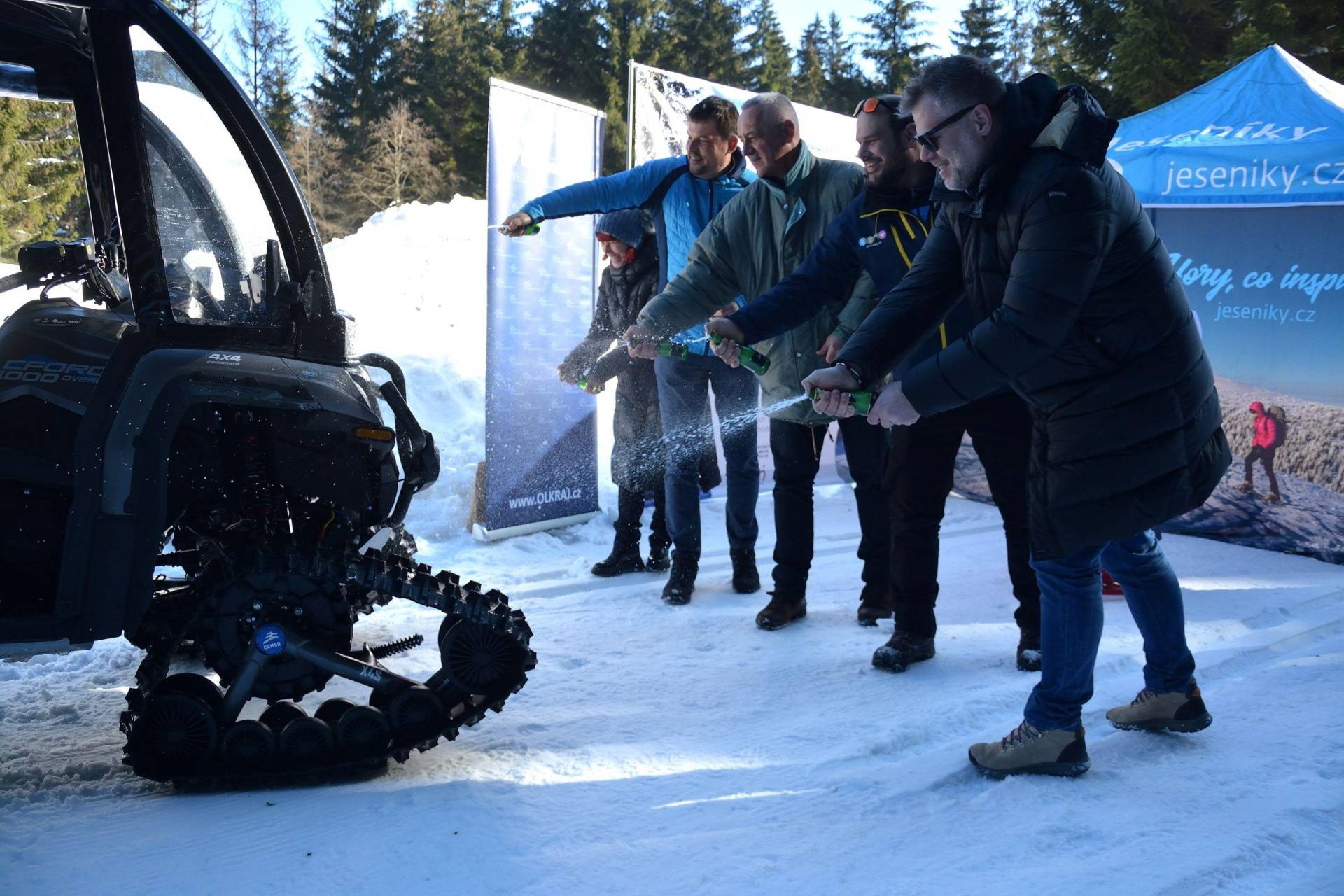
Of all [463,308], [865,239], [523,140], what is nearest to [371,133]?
[463,308]

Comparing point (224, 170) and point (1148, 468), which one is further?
point (224, 170)

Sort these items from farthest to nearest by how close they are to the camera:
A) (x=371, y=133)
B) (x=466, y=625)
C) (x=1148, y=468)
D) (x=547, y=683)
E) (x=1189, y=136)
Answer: (x=371, y=133)
(x=1189, y=136)
(x=547, y=683)
(x=466, y=625)
(x=1148, y=468)

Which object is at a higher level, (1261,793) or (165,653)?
(165,653)

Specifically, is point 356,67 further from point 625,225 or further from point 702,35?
point 625,225

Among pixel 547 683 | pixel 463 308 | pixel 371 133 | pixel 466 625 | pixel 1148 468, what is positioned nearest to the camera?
pixel 1148 468

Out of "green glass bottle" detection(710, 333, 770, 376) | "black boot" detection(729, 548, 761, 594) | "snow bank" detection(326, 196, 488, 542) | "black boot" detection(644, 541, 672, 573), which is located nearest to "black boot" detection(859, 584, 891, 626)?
"black boot" detection(729, 548, 761, 594)

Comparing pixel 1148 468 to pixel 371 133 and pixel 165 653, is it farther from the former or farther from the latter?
pixel 371 133

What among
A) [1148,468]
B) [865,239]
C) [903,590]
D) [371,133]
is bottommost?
[903,590]

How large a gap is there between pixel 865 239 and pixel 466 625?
195 cm

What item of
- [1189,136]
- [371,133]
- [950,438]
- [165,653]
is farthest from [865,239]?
[371,133]

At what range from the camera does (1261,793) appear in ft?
8.85

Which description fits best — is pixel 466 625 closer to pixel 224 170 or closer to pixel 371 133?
pixel 224 170

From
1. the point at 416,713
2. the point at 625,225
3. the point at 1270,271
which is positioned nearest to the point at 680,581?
the point at 625,225

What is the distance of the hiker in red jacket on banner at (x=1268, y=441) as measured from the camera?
223 inches
